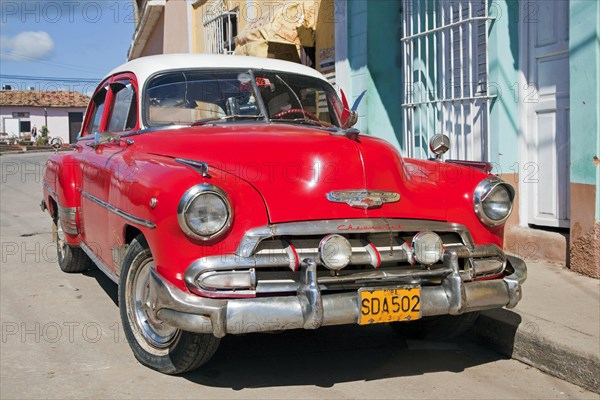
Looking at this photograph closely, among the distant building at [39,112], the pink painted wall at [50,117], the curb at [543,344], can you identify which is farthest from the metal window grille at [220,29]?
the pink painted wall at [50,117]

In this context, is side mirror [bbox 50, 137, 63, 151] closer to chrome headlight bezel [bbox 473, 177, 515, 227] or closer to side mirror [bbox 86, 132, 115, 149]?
side mirror [bbox 86, 132, 115, 149]

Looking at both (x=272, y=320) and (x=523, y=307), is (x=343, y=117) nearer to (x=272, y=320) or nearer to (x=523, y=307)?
(x=523, y=307)

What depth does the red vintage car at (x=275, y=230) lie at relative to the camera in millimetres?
3020

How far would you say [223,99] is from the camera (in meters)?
4.39

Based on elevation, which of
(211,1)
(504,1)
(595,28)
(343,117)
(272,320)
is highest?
(211,1)

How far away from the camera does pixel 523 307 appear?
4551 mm

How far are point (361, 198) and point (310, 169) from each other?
290 millimetres

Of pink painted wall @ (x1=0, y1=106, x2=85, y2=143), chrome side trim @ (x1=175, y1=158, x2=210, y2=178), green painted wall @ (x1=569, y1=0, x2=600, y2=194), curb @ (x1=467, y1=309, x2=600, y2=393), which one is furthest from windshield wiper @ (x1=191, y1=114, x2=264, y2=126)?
pink painted wall @ (x1=0, y1=106, x2=85, y2=143)

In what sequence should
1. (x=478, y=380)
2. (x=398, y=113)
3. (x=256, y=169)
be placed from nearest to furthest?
1. (x=256, y=169)
2. (x=478, y=380)
3. (x=398, y=113)

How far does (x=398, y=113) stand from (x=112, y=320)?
4951 millimetres

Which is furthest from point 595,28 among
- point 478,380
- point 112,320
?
point 112,320

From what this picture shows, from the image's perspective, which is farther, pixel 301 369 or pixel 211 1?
pixel 211 1

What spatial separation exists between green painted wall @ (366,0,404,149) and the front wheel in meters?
5.14

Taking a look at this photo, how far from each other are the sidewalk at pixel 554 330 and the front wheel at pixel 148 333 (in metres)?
1.86
